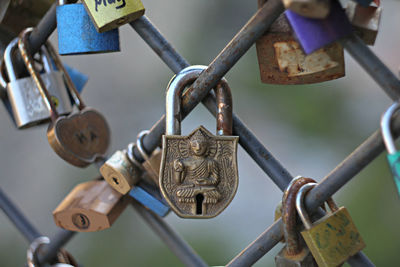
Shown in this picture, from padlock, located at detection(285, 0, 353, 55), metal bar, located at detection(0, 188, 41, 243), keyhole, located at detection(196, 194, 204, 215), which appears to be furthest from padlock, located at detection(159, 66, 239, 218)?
metal bar, located at detection(0, 188, 41, 243)

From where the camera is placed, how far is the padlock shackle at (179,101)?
1.80ft

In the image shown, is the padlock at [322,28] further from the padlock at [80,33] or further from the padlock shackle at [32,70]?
the padlock shackle at [32,70]

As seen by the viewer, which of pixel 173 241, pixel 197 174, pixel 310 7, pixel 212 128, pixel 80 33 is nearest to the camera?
pixel 310 7

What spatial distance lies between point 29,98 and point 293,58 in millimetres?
397

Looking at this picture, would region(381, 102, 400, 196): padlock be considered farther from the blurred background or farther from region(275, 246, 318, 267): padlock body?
the blurred background

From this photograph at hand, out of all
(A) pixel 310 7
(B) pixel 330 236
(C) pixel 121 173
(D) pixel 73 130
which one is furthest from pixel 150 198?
(A) pixel 310 7

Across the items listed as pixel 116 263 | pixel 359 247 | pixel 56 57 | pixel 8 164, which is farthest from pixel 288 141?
pixel 359 247

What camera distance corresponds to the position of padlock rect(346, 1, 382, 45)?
477 millimetres

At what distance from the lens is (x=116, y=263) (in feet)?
7.56

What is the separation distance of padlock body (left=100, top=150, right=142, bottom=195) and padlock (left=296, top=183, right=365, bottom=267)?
0.25 metres

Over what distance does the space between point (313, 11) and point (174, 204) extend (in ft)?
0.70

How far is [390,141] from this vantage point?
431 millimetres

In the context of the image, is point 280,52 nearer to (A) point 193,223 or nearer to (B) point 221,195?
(B) point 221,195

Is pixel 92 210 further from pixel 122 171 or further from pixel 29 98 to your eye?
pixel 29 98
